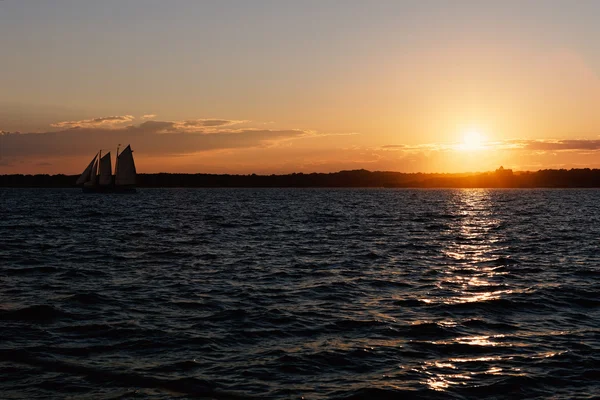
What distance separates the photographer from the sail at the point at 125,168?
162m

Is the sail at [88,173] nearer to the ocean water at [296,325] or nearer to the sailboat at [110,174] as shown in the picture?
the sailboat at [110,174]

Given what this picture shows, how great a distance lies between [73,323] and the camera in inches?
712

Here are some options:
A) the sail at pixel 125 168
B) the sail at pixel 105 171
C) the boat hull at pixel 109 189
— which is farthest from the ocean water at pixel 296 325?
the boat hull at pixel 109 189

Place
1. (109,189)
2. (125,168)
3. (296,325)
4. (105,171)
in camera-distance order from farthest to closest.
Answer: (109,189) < (125,168) < (105,171) < (296,325)

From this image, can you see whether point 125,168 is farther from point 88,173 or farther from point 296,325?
point 296,325

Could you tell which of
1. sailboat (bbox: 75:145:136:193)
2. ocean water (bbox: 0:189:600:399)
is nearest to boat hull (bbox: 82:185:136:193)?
sailboat (bbox: 75:145:136:193)

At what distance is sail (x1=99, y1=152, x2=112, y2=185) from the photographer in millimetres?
163500

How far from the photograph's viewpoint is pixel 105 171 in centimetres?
16362

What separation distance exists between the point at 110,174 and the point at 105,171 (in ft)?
5.85

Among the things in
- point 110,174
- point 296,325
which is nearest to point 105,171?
point 110,174

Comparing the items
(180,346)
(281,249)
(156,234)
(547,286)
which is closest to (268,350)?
(180,346)

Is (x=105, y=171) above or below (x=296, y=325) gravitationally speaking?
above

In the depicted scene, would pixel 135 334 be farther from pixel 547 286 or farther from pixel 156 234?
pixel 156 234

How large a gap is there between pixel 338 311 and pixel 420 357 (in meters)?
5.27
